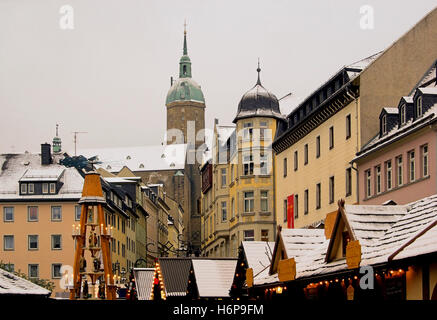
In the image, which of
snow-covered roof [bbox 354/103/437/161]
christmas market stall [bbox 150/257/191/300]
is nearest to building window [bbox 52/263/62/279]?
christmas market stall [bbox 150/257/191/300]

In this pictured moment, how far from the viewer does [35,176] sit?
11044cm

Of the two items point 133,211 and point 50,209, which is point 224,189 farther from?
point 133,211

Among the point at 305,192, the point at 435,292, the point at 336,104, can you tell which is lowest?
the point at 435,292

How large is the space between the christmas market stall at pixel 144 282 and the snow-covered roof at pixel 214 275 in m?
10.9

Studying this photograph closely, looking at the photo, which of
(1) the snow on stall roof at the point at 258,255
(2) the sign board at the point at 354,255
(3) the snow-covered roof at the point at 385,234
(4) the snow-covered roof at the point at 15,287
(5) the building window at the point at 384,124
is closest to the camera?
(3) the snow-covered roof at the point at 385,234

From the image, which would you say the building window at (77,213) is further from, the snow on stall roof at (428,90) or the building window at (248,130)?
the snow on stall roof at (428,90)

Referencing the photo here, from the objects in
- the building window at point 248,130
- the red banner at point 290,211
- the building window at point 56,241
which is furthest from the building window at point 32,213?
the red banner at point 290,211

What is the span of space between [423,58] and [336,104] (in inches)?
264

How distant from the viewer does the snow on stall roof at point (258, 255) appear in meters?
40.5

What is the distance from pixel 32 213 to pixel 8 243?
13.0ft

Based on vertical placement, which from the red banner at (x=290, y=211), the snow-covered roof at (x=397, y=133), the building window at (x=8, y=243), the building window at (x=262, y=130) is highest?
the building window at (x=262, y=130)

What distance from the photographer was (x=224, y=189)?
3932 inches
